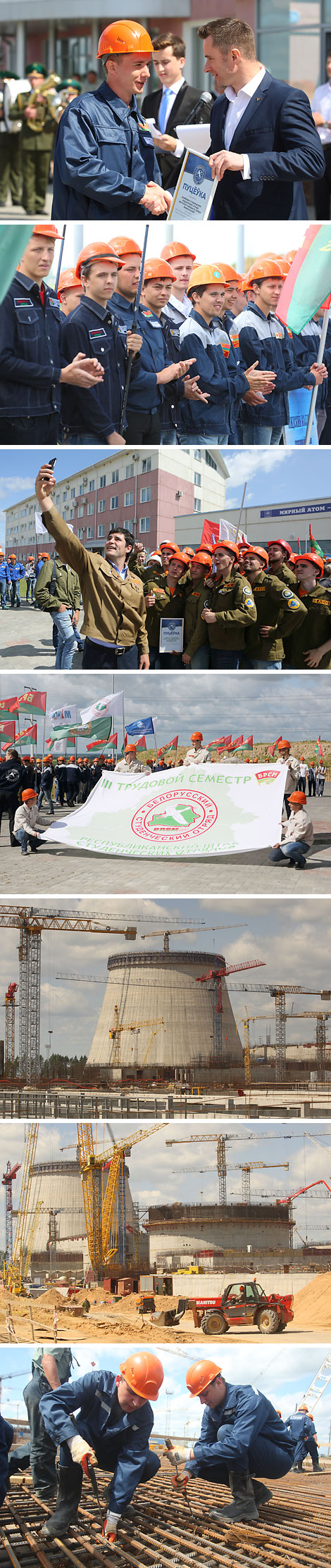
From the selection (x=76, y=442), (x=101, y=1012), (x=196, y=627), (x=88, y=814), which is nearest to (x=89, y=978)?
(x=101, y=1012)

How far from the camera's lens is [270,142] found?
1015 centimetres

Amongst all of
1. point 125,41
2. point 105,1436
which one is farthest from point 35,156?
point 105,1436

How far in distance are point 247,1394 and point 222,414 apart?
9068mm

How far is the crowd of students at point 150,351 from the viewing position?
10.1 metres

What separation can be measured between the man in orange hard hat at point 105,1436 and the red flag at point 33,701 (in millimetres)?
6171

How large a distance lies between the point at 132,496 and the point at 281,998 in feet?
25.1

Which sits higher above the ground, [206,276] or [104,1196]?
[206,276]

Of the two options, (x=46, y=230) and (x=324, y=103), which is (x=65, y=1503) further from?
(x=324, y=103)

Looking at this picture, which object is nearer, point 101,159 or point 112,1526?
point 101,159

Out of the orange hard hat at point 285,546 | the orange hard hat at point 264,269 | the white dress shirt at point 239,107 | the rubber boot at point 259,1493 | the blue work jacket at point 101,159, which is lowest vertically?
the rubber boot at point 259,1493

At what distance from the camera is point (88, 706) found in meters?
11.4

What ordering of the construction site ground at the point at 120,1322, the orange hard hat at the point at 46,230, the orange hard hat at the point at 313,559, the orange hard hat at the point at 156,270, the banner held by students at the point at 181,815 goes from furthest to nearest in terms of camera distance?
the construction site ground at the point at 120,1322 → the banner held by students at the point at 181,815 → the orange hard hat at the point at 313,559 → the orange hard hat at the point at 156,270 → the orange hard hat at the point at 46,230

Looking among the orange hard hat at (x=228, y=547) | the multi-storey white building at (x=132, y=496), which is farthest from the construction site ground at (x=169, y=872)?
the multi-storey white building at (x=132, y=496)

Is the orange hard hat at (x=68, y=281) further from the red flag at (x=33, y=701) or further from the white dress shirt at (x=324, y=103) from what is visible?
the white dress shirt at (x=324, y=103)
